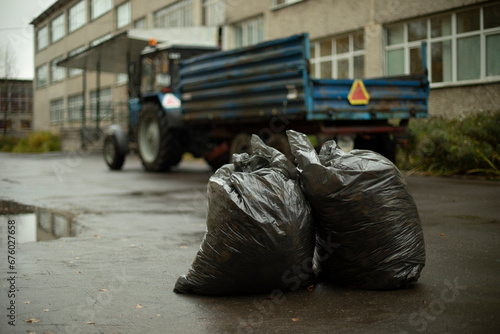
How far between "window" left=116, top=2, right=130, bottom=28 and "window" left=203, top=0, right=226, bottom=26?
270 inches

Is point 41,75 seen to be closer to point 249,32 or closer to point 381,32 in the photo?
point 249,32

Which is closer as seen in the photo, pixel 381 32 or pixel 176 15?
pixel 381 32

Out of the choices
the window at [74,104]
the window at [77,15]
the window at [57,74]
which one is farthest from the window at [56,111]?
the window at [77,15]

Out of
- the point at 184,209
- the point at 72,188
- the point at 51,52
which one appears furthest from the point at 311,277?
the point at 51,52

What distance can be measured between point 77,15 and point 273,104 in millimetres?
21463

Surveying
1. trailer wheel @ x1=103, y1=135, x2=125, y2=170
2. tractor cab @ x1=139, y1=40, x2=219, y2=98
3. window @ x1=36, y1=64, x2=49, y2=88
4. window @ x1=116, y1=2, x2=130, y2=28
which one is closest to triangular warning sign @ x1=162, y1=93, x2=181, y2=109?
tractor cab @ x1=139, y1=40, x2=219, y2=98

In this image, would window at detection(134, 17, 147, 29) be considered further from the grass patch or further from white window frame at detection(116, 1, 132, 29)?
the grass patch

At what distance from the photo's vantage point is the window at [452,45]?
43.1ft

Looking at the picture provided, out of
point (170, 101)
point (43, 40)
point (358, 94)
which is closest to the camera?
point (358, 94)

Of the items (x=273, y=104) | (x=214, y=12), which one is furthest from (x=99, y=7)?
(x=273, y=104)

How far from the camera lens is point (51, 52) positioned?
34844mm

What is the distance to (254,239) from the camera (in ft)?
10.5

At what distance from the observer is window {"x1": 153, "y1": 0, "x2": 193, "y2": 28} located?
25.1 meters

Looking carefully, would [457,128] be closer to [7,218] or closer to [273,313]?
[7,218]
